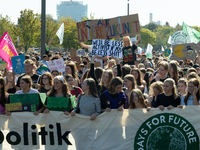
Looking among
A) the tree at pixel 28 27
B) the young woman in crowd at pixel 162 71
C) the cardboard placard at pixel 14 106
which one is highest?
the tree at pixel 28 27

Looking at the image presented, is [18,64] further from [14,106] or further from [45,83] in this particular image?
[14,106]

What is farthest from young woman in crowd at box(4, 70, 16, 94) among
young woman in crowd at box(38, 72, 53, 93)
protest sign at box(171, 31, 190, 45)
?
protest sign at box(171, 31, 190, 45)

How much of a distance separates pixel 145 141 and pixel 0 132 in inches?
98.2

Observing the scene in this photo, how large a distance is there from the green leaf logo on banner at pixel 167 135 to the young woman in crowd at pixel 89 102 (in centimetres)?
82

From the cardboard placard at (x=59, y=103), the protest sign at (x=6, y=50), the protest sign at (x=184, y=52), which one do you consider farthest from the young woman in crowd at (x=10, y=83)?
the protest sign at (x=184, y=52)

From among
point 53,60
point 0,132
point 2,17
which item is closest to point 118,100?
point 0,132

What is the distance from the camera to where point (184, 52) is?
457 inches

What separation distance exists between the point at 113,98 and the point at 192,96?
4.61 ft

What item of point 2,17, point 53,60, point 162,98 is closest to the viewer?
point 162,98

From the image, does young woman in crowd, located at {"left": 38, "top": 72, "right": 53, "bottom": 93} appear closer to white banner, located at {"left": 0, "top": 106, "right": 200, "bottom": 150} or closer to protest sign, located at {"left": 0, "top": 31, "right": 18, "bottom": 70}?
white banner, located at {"left": 0, "top": 106, "right": 200, "bottom": 150}

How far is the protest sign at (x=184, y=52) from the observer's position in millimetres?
11516

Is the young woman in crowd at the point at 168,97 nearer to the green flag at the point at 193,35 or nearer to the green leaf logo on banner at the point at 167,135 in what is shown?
the green leaf logo on banner at the point at 167,135

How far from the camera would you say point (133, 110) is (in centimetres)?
545

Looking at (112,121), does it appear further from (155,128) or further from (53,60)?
(53,60)
